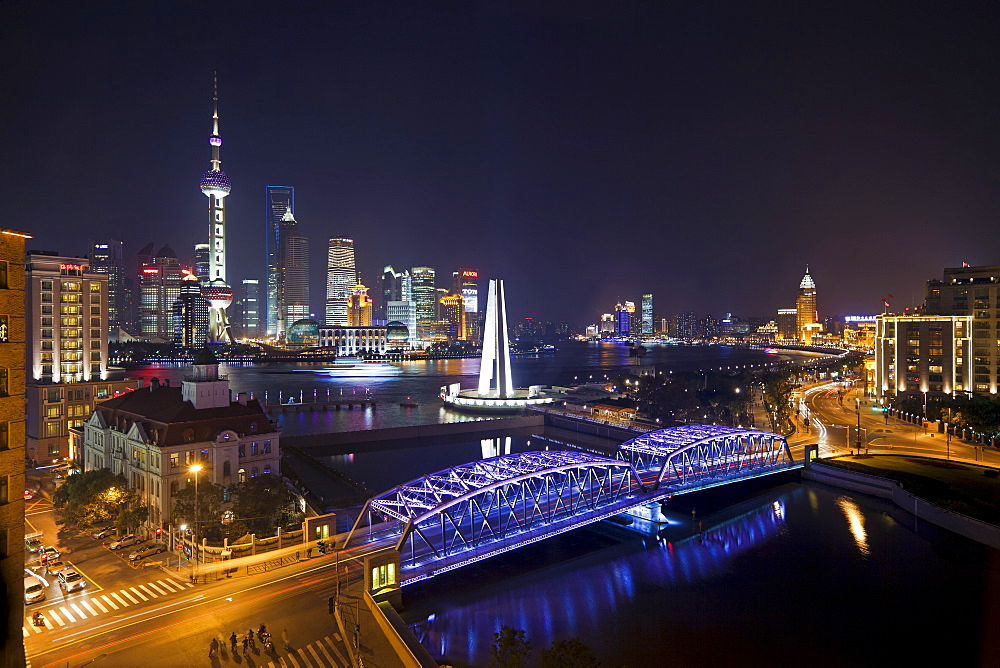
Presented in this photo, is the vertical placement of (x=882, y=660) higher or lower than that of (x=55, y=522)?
lower

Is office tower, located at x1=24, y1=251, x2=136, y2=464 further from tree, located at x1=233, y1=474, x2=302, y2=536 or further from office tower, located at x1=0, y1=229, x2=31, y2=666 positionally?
office tower, located at x1=0, y1=229, x2=31, y2=666

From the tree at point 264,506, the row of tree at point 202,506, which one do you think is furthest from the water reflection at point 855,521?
the row of tree at point 202,506

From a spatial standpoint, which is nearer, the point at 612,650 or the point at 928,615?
the point at 612,650

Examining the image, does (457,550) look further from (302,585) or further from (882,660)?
(882,660)

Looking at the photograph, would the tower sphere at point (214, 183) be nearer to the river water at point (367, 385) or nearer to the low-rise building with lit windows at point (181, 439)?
the river water at point (367, 385)

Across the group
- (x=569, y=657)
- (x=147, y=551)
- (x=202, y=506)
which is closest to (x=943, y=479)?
(x=569, y=657)

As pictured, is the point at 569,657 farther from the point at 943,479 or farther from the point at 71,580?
the point at 943,479

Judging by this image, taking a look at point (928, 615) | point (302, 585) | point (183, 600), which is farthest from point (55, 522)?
point (928, 615)
